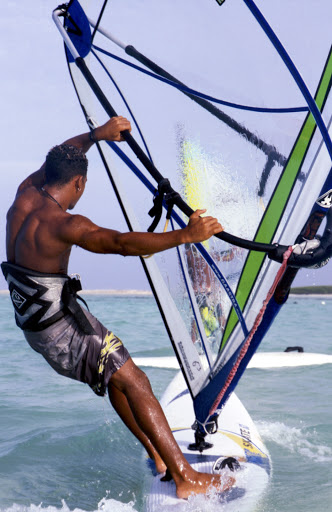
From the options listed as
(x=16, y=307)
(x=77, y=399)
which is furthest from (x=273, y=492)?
(x=77, y=399)

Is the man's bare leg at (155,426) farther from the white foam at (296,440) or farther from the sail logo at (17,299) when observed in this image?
the white foam at (296,440)

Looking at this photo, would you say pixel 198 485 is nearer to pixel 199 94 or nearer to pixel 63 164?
pixel 63 164

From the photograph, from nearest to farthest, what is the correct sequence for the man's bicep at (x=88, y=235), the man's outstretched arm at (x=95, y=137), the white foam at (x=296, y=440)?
1. the man's bicep at (x=88, y=235)
2. the man's outstretched arm at (x=95, y=137)
3. the white foam at (x=296, y=440)

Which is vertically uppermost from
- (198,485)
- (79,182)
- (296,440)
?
(79,182)

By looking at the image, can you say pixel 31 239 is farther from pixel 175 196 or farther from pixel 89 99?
pixel 89 99

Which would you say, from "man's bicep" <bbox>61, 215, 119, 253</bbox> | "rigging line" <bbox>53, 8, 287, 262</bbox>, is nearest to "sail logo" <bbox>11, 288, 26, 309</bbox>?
"man's bicep" <bbox>61, 215, 119, 253</bbox>

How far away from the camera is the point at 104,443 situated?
4.71 metres

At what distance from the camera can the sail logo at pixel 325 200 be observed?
2.79 metres

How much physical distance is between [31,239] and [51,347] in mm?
567

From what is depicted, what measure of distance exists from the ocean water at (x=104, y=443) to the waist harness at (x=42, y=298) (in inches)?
46.1

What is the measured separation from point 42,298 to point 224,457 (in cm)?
152

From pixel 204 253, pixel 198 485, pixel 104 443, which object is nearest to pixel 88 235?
pixel 204 253

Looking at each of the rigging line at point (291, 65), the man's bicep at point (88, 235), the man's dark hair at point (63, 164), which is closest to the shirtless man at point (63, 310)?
the man's dark hair at point (63, 164)

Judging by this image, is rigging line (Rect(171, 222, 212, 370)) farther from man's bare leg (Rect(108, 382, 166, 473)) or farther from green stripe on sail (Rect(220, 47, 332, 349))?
man's bare leg (Rect(108, 382, 166, 473))
